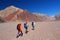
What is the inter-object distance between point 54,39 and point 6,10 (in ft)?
418

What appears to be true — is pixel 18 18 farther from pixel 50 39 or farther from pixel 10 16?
pixel 50 39

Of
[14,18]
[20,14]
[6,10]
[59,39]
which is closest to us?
[59,39]

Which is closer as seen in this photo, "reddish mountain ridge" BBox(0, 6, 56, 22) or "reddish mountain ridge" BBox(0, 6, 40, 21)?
Answer: "reddish mountain ridge" BBox(0, 6, 56, 22)

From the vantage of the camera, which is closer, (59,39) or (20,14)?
(59,39)

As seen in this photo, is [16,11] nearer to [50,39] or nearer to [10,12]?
[10,12]

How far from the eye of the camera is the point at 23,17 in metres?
124

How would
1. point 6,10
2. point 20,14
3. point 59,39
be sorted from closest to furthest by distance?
point 59,39, point 20,14, point 6,10

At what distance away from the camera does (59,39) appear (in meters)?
14.4

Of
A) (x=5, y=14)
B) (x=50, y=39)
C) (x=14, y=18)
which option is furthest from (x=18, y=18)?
(x=50, y=39)

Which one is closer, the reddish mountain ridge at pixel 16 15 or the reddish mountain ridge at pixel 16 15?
the reddish mountain ridge at pixel 16 15

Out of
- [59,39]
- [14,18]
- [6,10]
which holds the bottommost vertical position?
[59,39]

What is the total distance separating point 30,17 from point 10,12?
16845 mm

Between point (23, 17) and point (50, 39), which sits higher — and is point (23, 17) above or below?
above

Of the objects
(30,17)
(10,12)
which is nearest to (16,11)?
(10,12)
